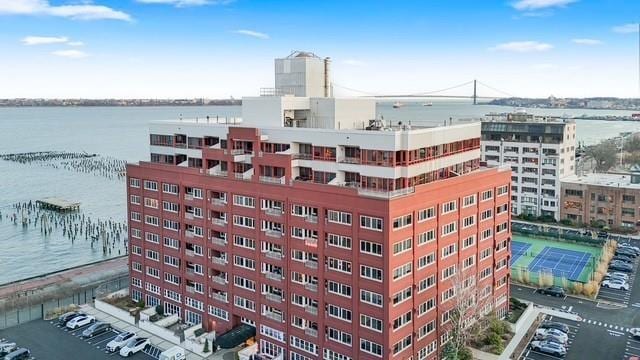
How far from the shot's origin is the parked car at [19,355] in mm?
43344

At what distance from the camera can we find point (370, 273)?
1458 inches

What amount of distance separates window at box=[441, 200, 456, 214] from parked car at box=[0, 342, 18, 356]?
3554 cm

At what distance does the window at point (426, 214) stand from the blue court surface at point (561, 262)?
32406mm

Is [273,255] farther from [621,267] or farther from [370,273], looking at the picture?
[621,267]

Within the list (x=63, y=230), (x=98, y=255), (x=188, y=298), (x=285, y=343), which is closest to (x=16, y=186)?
(x=63, y=230)

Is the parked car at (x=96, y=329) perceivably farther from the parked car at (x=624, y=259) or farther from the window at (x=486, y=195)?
the parked car at (x=624, y=259)

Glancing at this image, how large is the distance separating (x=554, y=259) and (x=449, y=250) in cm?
3617

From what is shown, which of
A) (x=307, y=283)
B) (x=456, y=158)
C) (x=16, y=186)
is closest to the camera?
(x=307, y=283)

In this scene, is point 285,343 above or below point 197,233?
below

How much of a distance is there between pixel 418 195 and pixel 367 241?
15.7ft

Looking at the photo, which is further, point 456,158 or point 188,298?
point 188,298

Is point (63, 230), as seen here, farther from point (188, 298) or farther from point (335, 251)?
point (335, 251)

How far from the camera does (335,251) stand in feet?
126

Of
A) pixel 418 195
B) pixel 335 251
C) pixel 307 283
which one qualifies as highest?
pixel 418 195
